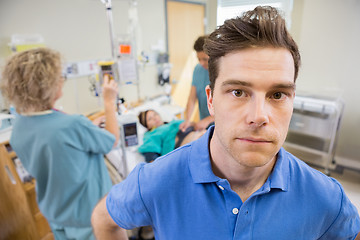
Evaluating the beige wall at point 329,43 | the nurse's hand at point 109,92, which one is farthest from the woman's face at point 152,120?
the beige wall at point 329,43

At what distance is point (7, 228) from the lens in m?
1.68

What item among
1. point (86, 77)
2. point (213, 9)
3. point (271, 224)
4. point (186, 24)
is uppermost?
point (186, 24)

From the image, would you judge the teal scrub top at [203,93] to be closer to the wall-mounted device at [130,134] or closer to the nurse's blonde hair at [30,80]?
the wall-mounted device at [130,134]

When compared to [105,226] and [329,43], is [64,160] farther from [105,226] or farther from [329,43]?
[329,43]

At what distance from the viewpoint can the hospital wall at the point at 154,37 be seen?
519 millimetres

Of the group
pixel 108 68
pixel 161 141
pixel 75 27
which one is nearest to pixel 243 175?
pixel 108 68

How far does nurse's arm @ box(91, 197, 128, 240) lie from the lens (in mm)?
750

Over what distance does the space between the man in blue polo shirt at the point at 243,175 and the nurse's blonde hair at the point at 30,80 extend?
0.68 meters

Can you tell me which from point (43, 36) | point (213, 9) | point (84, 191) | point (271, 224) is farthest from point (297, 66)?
point (43, 36)

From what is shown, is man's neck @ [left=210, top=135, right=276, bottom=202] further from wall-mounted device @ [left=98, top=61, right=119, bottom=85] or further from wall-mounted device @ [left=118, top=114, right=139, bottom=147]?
wall-mounted device @ [left=98, top=61, right=119, bottom=85]

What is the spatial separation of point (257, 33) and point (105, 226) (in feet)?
2.36

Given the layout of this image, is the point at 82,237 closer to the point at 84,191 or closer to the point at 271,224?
the point at 84,191

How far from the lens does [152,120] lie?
2.44m

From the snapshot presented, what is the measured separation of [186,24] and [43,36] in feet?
7.21
